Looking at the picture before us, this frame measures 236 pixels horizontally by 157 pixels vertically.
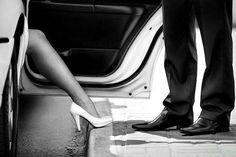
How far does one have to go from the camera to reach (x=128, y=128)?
3.70 m

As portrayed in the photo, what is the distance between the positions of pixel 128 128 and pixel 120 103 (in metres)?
1.00

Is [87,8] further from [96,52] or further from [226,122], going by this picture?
[226,122]

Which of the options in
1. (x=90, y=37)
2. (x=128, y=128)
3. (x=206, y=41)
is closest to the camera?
(x=206, y=41)

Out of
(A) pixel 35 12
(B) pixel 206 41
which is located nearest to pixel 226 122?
Result: (B) pixel 206 41

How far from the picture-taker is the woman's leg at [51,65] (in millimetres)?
3619

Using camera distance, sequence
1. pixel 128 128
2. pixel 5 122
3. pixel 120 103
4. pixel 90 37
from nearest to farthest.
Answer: pixel 5 122 < pixel 128 128 < pixel 90 37 < pixel 120 103

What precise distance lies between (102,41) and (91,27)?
133mm

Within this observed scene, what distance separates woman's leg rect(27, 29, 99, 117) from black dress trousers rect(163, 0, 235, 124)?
Result: 609 millimetres

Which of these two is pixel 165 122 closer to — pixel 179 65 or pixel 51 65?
pixel 179 65

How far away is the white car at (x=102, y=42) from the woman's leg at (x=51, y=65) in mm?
247

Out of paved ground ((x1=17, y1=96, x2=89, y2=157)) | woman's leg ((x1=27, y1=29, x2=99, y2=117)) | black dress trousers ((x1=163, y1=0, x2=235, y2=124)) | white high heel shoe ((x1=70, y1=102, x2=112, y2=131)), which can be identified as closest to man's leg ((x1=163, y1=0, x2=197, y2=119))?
black dress trousers ((x1=163, y1=0, x2=235, y2=124))

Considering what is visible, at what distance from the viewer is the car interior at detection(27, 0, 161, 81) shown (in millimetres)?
3928

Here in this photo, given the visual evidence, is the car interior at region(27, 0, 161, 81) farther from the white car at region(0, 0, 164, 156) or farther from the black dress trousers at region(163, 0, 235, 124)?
the black dress trousers at region(163, 0, 235, 124)

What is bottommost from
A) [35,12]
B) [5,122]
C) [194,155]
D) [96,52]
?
[194,155]
